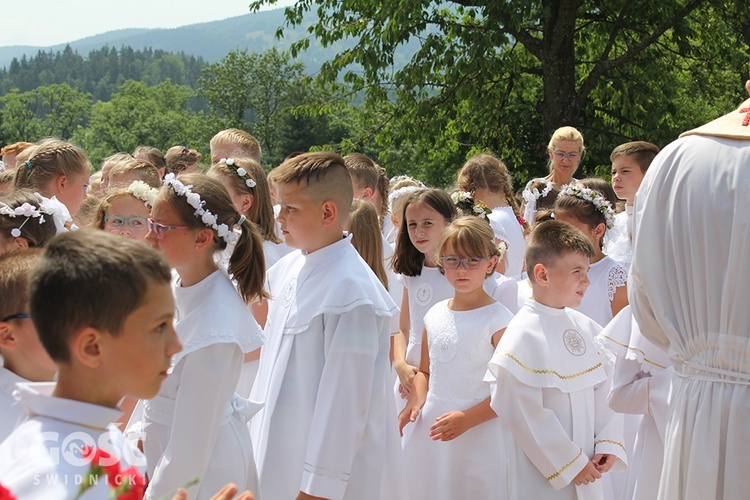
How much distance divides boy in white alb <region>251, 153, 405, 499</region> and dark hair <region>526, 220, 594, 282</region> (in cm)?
117

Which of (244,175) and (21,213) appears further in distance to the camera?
(244,175)

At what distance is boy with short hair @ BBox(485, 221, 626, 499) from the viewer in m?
4.39

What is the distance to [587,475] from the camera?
439 cm

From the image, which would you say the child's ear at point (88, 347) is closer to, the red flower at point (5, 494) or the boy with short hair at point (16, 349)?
the red flower at point (5, 494)

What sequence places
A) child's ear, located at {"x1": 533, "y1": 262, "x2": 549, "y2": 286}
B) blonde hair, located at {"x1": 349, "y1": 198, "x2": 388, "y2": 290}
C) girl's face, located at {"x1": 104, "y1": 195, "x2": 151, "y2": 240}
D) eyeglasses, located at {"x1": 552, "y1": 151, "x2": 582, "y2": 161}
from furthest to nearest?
eyeglasses, located at {"x1": 552, "y1": 151, "x2": 582, "y2": 161} → blonde hair, located at {"x1": 349, "y1": 198, "x2": 388, "y2": 290} → girl's face, located at {"x1": 104, "y1": 195, "x2": 151, "y2": 240} → child's ear, located at {"x1": 533, "y1": 262, "x2": 549, "y2": 286}

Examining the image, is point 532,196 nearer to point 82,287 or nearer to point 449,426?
point 449,426

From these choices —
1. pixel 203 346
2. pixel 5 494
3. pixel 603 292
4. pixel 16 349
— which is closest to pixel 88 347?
pixel 5 494

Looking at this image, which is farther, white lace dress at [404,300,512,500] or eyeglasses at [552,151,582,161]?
eyeglasses at [552,151,582,161]

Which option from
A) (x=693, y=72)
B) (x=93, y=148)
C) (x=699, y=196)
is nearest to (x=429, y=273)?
(x=699, y=196)

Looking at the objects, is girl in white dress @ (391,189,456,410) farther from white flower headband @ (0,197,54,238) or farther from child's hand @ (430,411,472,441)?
white flower headband @ (0,197,54,238)

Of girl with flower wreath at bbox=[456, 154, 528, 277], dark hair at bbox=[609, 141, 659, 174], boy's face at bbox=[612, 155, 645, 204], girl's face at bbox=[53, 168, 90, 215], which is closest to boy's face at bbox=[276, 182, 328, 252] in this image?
girl's face at bbox=[53, 168, 90, 215]

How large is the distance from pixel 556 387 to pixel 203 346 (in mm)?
1971

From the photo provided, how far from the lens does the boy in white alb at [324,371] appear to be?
367 centimetres

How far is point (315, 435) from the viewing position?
3.65 m
